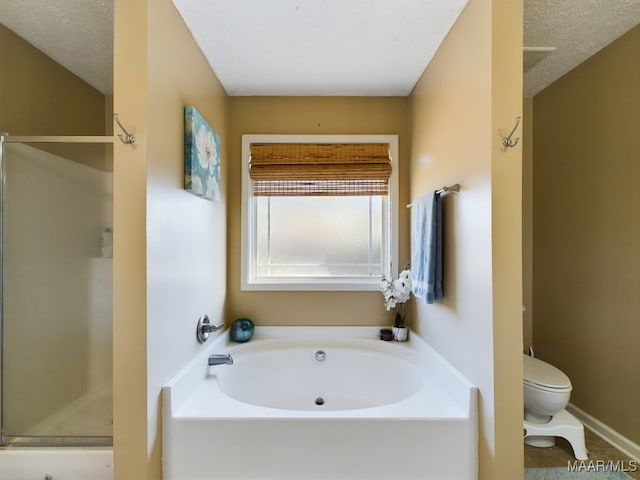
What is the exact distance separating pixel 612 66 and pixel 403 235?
159 cm

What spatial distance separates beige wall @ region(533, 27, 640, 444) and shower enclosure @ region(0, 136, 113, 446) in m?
2.80

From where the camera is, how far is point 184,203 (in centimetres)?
151

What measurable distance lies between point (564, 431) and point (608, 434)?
1.39 feet

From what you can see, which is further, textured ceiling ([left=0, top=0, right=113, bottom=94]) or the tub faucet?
the tub faucet

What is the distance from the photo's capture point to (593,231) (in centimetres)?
195

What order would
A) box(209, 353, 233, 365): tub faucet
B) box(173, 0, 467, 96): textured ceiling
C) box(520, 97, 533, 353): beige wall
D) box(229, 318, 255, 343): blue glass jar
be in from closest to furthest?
box(173, 0, 467, 96): textured ceiling
box(209, 353, 233, 365): tub faucet
box(229, 318, 255, 343): blue glass jar
box(520, 97, 533, 353): beige wall

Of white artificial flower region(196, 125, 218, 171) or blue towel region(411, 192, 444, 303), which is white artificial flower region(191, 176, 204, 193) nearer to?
white artificial flower region(196, 125, 218, 171)

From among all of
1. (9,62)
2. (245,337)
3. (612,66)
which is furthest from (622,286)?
(9,62)

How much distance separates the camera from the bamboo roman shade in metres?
2.29

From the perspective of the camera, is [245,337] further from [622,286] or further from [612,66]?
[612,66]

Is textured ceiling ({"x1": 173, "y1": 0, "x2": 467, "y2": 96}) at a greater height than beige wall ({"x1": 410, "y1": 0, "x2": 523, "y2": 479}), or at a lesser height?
greater

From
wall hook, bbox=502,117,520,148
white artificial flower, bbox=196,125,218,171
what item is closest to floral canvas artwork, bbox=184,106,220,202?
white artificial flower, bbox=196,125,218,171

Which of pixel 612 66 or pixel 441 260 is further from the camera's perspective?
pixel 612 66

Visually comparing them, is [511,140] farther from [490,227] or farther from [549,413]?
[549,413]
